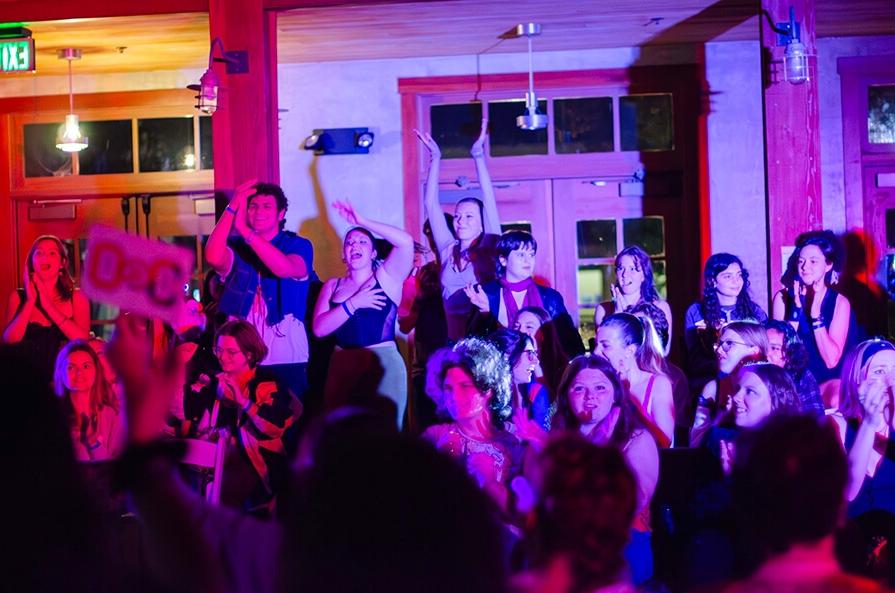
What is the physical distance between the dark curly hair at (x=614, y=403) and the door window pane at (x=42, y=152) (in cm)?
575

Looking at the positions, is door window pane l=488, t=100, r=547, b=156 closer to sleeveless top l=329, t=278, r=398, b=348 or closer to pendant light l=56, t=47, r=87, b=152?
sleeveless top l=329, t=278, r=398, b=348

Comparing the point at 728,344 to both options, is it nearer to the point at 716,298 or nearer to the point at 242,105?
the point at 716,298

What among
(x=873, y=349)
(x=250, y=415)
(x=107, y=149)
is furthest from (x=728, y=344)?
(x=107, y=149)

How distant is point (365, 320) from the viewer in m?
5.89

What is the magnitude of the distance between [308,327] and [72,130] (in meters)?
3.18

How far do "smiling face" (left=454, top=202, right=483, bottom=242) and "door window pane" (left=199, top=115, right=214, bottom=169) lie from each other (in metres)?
3.19

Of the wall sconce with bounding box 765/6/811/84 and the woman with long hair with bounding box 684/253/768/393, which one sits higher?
the wall sconce with bounding box 765/6/811/84

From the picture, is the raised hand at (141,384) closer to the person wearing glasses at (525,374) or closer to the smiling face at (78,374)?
the person wearing glasses at (525,374)

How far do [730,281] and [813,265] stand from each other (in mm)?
438

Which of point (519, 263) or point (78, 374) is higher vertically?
point (519, 263)

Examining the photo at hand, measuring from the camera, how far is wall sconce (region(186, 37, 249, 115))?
6289mm

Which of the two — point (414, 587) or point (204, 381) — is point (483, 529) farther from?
point (204, 381)

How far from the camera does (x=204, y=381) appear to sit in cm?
532

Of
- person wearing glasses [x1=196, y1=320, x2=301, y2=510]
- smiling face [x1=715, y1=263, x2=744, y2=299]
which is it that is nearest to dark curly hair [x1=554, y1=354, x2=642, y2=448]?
person wearing glasses [x1=196, y1=320, x2=301, y2=510]
